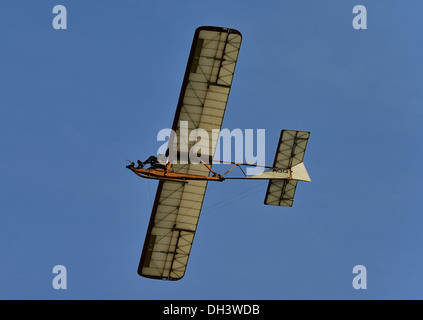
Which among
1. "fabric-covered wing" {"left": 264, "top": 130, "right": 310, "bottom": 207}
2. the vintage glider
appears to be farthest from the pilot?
"fabric-covered wing" {"left": 264, "top": 130, "right": 310, "bottom": 207}

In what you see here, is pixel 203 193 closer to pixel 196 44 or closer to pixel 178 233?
pixel 178 233

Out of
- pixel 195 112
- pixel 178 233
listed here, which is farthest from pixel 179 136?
pixel 178 233

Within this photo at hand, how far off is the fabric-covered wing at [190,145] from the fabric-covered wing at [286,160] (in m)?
4.90

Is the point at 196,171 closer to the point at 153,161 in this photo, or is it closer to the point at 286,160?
the point at 153,161

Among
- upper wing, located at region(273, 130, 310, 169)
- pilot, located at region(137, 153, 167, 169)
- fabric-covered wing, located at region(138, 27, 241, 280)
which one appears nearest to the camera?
fabric-covered wing, located at region(138, 27, 241, 280)

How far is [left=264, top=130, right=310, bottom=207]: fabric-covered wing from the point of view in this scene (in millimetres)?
37938

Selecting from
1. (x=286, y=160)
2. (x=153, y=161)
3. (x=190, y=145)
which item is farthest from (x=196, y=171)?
(x=286, y=160)

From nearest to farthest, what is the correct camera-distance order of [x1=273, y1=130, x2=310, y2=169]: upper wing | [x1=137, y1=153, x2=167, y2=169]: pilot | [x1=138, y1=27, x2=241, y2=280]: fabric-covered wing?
1. [x1=138, y1=27, x2=241, y2=280]: fabric-covered wing
2. [x1=137, y1=153, x2=167, y2=169]: pilot
3. [x1=273, y1=130, x2=310, y2=169]: upper wing

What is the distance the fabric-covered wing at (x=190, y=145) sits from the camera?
32.5m

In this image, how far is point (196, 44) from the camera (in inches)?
1267

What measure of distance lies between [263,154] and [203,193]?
447 centimetres

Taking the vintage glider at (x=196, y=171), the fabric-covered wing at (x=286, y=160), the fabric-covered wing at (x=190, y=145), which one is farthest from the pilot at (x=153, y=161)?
the fabric-covered wing at (x=286, y=160)

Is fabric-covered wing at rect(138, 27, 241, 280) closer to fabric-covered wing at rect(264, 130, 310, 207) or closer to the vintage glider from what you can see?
the vintage glider

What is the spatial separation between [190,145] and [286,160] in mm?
6809
